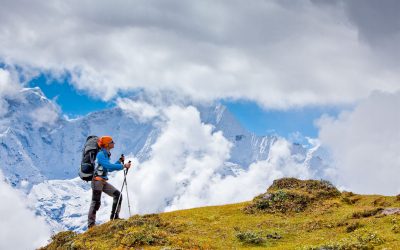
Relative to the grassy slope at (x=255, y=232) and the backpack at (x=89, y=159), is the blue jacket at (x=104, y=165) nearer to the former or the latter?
the backpack at (x=89, y=159)

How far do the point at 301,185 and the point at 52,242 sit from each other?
62.5ft

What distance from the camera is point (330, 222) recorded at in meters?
27.0

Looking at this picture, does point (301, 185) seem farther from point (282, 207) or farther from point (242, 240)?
point (242, 240)

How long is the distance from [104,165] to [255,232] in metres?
8.74

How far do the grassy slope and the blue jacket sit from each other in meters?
2.78

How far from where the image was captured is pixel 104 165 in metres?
26.0

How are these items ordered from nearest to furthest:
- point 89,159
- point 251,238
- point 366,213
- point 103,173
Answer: point 251,238, point 103,173, point 89,159, point 366,213

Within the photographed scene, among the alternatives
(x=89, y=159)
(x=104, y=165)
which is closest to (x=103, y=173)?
(x=104, y=165)

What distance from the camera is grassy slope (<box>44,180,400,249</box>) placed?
866 inches

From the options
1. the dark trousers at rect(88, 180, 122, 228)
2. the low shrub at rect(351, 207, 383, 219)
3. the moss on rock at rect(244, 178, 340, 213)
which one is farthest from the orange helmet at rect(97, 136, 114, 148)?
the low shrub at rect(351, 207, 383, 219)

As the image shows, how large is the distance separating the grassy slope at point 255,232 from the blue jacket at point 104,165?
2777 mm

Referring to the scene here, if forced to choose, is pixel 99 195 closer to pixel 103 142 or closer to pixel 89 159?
pixel 89 159

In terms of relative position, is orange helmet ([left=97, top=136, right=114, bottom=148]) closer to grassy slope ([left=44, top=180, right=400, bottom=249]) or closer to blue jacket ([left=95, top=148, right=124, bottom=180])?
blue jacket ([left=95, top=148, right=124, bottom=180])

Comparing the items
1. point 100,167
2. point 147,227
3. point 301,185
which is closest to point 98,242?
point 147,227
